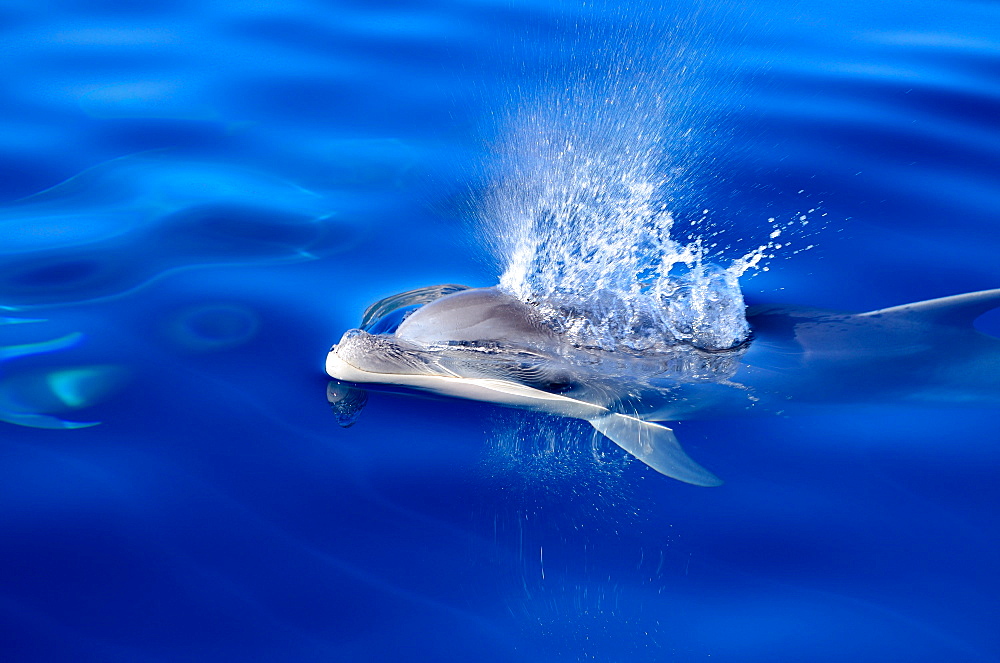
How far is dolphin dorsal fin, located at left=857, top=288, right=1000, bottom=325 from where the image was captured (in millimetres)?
5137

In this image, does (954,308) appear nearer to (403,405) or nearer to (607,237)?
(607,237)

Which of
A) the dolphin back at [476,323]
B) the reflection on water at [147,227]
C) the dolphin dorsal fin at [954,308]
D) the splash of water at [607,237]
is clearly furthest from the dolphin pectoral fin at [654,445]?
the reflection on water at [147,227]

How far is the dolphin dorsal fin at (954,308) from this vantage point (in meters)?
5.14

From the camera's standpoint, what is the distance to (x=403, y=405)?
467 cm

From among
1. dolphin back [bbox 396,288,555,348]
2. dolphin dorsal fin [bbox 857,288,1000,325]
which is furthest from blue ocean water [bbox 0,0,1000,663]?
dolphin dorsal fin [bbox 857,288,1000,325]

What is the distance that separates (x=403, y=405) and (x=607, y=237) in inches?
75.5

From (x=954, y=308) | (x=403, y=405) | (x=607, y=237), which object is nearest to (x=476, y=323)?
(x=403, y=405)

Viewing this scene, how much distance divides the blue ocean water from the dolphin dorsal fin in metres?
0.55

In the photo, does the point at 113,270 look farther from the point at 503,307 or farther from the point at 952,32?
the point at 952,32

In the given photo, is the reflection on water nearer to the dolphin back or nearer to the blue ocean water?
the blue ocean water

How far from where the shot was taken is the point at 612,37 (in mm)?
9523

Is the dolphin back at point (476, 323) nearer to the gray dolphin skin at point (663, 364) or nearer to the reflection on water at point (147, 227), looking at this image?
the gray dolphin skin at point (663, 364)

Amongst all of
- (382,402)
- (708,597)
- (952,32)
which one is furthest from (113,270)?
(952,32)

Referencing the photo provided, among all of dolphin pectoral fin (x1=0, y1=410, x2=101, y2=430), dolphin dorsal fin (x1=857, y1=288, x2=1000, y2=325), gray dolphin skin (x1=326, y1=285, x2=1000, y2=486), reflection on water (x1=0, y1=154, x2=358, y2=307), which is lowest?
dolphin pectoral fin (x1=0, y1=410, x2=101, y2=430)
